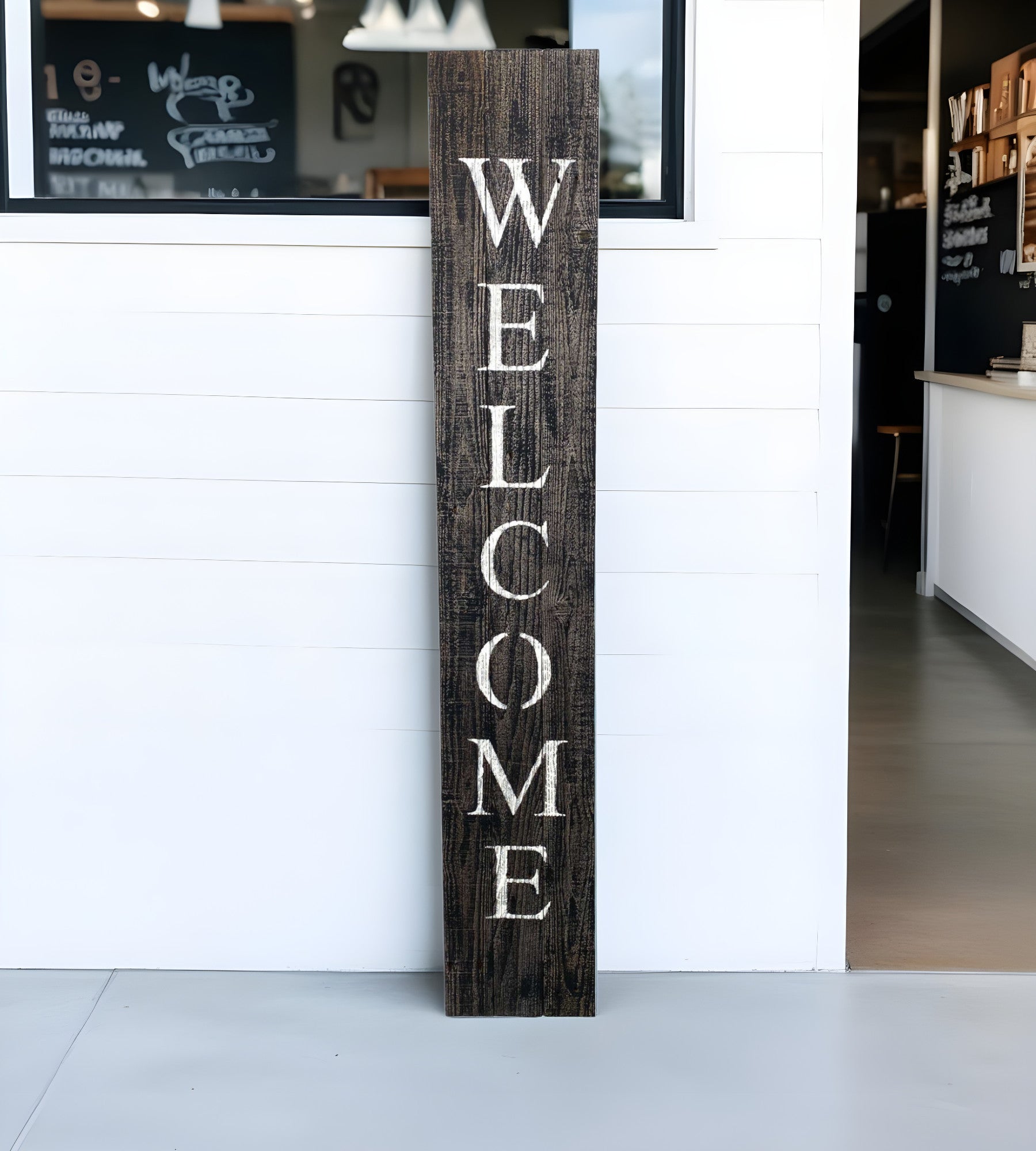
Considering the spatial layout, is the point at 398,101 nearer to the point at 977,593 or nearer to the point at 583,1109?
the point at 583,1109

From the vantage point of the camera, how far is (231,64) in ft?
8.48

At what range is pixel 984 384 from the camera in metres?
5.86

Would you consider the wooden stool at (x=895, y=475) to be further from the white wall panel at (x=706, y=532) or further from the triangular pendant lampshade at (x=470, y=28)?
the triangular pendant lampshade at (x=470, y=28)

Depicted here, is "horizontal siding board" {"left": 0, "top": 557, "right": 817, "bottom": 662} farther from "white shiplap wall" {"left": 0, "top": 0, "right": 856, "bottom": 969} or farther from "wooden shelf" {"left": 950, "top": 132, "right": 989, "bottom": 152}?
"wooden shelf" {"left": 950, "top": 132, "right": 989, "bottom": 152}

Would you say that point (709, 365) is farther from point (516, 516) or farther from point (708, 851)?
point (708, 851)

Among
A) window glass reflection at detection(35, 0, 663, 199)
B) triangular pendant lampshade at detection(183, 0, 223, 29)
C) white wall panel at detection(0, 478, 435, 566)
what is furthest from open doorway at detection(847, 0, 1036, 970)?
triangular pendant lampshade at detection(183, 0, 223, 29)

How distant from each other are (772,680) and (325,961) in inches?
43.2

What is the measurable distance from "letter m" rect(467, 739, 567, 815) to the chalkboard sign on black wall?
5.30m

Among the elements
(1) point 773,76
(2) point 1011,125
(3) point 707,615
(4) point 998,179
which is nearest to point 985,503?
(4) point 998,179

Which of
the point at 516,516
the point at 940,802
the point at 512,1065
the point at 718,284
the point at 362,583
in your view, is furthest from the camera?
the point at 940,802

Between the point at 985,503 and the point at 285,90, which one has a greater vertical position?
the point at 285,90

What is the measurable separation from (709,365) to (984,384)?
3.72 m

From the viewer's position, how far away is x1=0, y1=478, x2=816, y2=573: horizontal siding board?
262 centimetres

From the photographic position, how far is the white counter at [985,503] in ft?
17.9
